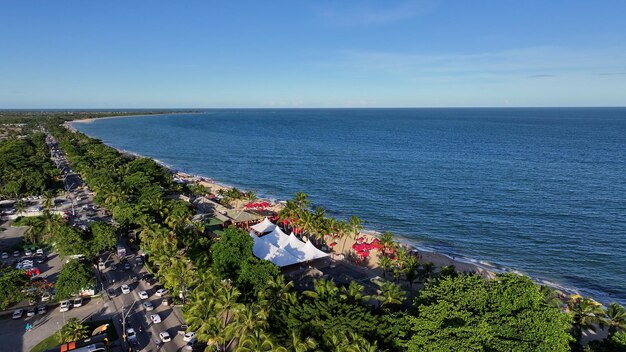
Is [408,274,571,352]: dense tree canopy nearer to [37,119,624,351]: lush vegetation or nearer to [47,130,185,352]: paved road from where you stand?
[37,119,624,351]: lush vegetation

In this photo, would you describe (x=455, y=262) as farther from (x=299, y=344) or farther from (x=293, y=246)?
(x=299, y=344)

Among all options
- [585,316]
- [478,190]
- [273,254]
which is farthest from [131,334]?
[478,190]

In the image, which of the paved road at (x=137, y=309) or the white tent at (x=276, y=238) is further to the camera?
the white tent at (x=276, y=238)

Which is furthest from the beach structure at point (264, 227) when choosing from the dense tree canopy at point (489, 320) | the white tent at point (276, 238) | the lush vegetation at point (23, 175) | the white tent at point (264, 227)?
the lush vegetation at point (23, 175)

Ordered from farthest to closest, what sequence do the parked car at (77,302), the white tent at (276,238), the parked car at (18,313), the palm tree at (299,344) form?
the white tent at (276,238) < the parked car at (77,302) < the parked car at (18,313) < the palm tree at (299,344)

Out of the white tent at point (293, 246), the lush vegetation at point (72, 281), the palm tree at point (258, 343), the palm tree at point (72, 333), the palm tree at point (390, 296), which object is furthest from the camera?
the white tent at point (293, 246)

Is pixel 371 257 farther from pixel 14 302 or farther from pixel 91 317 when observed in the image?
pixel 14 302

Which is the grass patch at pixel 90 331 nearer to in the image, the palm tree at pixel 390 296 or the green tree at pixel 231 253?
the green tree at pixel 231 253
